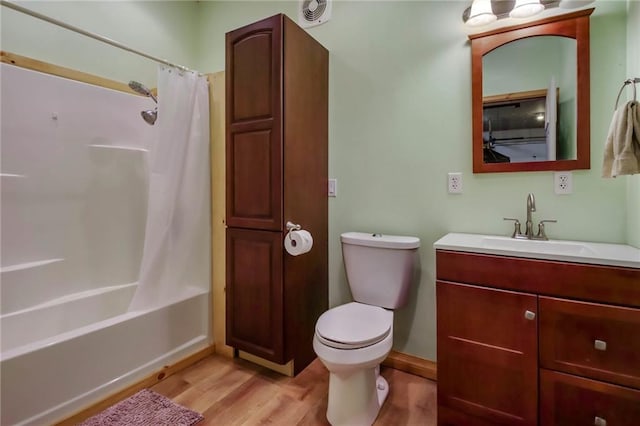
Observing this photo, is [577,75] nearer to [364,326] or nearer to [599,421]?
[599,421]

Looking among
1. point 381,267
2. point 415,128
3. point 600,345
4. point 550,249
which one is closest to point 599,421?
point 600,345

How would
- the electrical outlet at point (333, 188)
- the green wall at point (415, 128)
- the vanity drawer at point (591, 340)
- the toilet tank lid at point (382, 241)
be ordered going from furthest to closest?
the electrical outlet at point (333, 188), the toilet tank lid at point (382, 241), the green wall at point (415, 128), the vanity drawer at point (591, 340)

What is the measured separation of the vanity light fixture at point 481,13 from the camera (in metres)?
1.55

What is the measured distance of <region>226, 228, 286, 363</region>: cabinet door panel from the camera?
1.72 m

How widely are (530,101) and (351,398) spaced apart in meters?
1.69

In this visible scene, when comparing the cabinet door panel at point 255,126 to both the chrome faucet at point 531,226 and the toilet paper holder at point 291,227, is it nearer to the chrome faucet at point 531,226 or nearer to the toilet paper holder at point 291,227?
the toilet paper holder at point 291,227

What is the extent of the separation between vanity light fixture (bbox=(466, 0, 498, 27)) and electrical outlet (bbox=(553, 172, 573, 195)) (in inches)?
33.1

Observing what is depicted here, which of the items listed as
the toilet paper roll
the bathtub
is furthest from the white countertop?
the bathtub

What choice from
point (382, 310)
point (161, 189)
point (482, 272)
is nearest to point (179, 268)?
point (161, 189)

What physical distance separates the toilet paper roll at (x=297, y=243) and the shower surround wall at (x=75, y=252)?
0.80 m

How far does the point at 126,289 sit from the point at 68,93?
1.34m

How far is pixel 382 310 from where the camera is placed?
163 cm

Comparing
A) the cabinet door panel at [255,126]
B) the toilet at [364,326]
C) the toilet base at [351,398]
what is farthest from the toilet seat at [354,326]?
the cabinet door panel at [255,126]

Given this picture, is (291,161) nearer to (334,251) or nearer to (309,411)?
(334,251)
